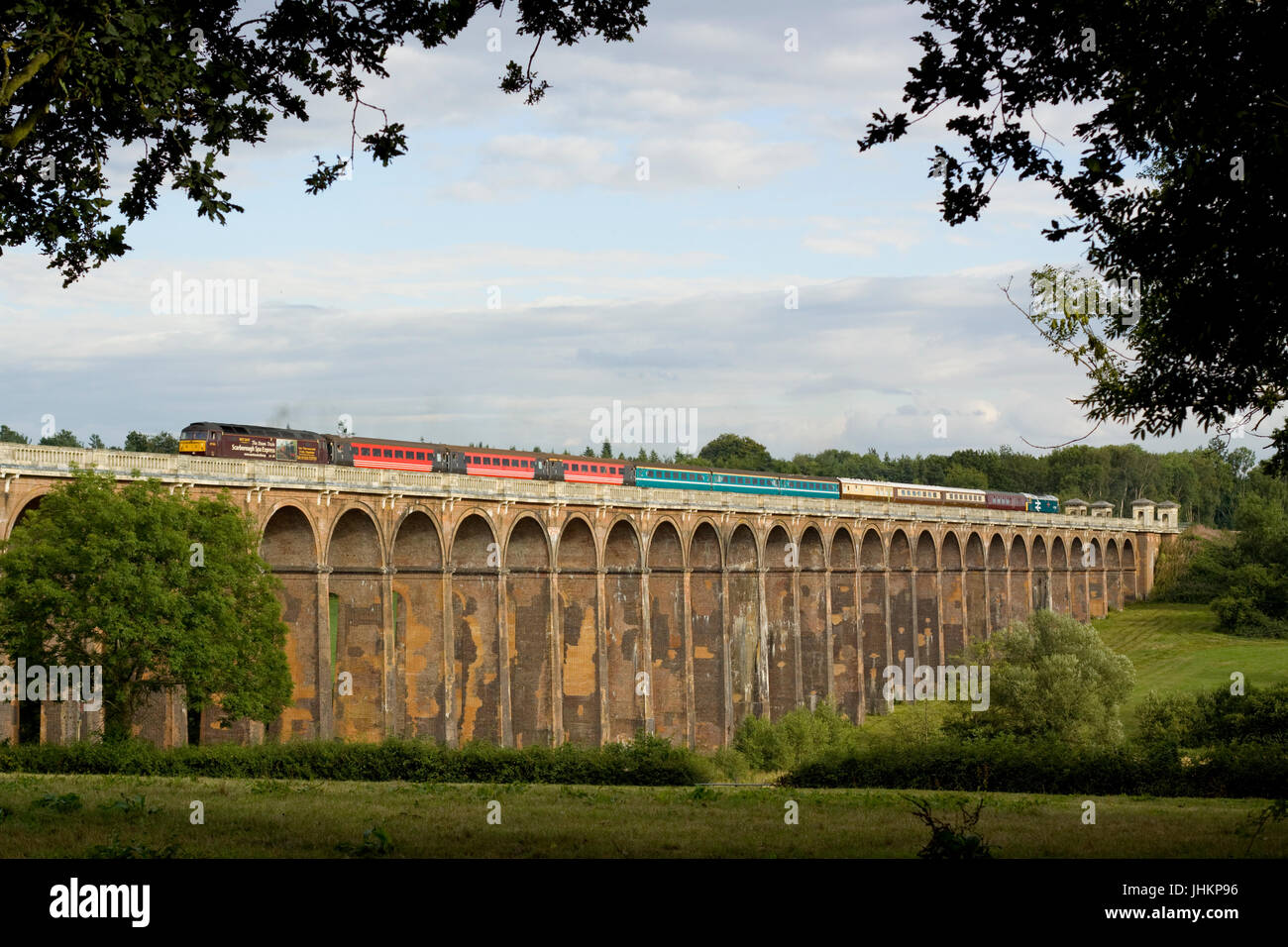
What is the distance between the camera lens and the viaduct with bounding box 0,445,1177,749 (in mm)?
44594

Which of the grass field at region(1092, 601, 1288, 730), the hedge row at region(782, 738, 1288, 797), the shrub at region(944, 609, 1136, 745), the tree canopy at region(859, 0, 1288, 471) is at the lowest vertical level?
the grass field at region(1092, 601, 1288, 730)

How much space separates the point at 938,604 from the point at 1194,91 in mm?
81885

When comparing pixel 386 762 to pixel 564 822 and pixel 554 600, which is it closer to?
pixel 564 822

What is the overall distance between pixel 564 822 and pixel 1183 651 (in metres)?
87.0

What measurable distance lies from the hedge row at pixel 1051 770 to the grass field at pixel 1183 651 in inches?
1559

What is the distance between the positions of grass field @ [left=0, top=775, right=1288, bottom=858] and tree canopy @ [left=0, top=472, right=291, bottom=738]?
27.4ft

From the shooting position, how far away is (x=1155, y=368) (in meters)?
17.1

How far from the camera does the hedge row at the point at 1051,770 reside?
1045 inches

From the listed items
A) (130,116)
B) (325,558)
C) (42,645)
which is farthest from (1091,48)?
(325,558)

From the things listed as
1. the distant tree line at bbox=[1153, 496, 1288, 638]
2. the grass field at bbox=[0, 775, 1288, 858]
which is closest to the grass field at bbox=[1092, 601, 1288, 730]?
the distant tree line at bbox=[1153, 496, 1288, 638]

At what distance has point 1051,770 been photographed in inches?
1078

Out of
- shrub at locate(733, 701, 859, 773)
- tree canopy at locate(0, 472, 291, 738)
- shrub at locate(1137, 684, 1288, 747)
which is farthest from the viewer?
shrub at locate(733, 701, 859, 773)

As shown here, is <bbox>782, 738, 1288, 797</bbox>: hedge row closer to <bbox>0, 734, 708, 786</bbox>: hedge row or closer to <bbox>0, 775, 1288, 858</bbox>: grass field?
<bbox>0, 775, 1288, 858</bbox>: grass field
